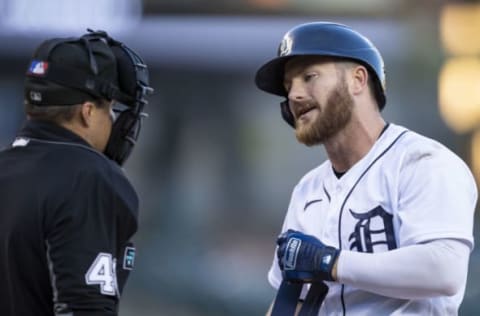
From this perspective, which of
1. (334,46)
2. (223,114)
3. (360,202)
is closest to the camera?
(360,202)

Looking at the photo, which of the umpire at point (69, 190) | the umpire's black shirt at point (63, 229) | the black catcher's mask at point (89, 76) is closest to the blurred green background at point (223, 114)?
the black catcher's mask at point (89, 76)

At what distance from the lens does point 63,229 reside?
2.51 m

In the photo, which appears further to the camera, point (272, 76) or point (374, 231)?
point (272, 76)

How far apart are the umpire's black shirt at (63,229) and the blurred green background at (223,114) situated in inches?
168

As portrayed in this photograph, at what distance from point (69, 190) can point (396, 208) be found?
89 cm

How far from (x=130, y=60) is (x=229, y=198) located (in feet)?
14.0

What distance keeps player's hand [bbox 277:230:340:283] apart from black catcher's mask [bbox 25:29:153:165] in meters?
0.58

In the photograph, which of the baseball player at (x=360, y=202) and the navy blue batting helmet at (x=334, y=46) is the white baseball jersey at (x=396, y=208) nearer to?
the baseball player at (x=360, y=202)

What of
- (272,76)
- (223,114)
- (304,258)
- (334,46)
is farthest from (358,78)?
(223,114)

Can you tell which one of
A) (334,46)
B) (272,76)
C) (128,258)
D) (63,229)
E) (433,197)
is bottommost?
(128,258)

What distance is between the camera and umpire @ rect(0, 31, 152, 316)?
2.51 m

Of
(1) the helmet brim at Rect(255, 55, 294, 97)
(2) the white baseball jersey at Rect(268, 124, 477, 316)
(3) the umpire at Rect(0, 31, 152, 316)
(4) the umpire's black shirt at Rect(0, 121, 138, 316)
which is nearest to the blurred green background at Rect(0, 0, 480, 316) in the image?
(1) the helmet brim at Rect(255, 55, 294, 97)

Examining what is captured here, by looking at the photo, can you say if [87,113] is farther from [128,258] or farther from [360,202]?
[360,202]

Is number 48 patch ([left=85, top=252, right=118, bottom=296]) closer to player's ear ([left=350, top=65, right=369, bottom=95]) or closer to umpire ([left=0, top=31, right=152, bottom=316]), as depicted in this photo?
umpire ([left=0, top=31, right=152, bottom=316])
